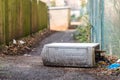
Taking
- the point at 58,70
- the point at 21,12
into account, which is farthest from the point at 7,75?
the point at 21,12

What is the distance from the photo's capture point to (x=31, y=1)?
19.0 metres

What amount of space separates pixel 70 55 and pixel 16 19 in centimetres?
667

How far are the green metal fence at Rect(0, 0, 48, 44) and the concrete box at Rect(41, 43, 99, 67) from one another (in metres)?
4.11

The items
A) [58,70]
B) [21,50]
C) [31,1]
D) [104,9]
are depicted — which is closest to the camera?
[58,70]

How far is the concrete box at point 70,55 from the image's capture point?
8.23 metres

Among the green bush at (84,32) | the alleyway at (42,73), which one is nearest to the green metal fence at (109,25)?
the alleyway at (42,73)

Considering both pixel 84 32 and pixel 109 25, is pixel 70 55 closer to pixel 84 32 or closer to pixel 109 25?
pixel 109 25

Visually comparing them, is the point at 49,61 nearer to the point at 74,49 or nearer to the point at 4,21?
the point at 74,49

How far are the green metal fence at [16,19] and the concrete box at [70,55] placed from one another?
13.5ft

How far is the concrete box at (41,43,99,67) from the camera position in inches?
324

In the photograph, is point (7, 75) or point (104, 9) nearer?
point (7, 75)

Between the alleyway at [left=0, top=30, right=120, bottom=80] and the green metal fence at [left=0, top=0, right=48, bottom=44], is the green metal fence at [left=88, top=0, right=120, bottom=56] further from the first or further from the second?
the green metal fence at [left=0, top=0, right=48, bottom=44]

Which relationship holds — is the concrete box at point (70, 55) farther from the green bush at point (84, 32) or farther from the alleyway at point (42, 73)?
the green bush at point (84, 32)

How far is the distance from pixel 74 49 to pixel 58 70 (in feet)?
2.25
